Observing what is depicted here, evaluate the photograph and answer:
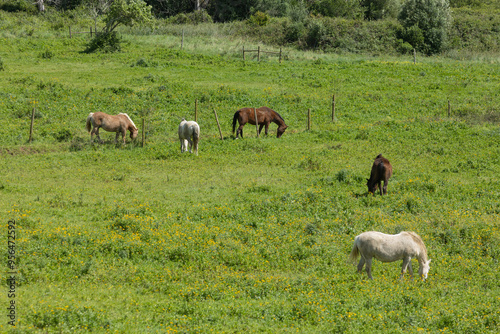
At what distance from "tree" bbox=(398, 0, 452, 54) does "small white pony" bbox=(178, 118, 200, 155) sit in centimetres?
3799

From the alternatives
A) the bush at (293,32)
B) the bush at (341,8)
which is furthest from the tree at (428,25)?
the bush at (293,32)

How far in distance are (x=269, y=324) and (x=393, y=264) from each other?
5.46m

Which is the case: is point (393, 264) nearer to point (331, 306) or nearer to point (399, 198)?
point (331, 306)

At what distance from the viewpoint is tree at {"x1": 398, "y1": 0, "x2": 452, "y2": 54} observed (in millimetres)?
55438

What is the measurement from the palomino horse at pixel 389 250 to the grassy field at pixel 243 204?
510mm

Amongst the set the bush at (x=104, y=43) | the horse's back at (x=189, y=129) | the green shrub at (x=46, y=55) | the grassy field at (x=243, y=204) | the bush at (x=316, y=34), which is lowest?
the grassy field at (x=243, y=204)

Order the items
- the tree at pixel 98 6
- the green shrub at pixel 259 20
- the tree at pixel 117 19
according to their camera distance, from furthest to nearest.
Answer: the green shrub at pixel 259 20 < the tree at pixel 98 6 < the tree at pixel 117 19

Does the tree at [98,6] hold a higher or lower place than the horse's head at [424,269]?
higher

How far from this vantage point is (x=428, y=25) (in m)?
55.7

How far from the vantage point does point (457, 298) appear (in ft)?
39.6

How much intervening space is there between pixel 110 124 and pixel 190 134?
17.1ft

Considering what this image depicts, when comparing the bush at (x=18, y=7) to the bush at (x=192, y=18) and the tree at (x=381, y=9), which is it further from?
the tree at (x=381, y=9)

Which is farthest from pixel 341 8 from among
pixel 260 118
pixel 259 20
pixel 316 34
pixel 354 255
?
pixel 354 255

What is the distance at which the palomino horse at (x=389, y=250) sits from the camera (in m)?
13.2
